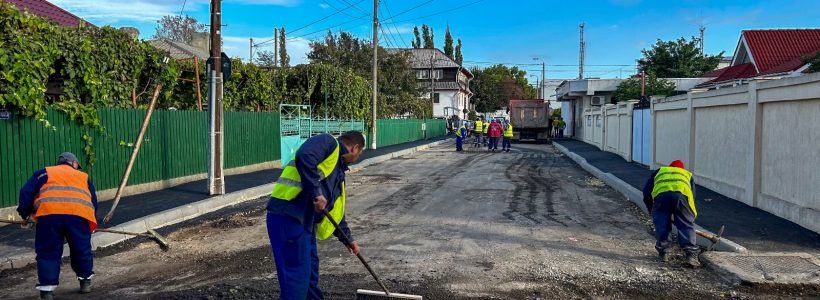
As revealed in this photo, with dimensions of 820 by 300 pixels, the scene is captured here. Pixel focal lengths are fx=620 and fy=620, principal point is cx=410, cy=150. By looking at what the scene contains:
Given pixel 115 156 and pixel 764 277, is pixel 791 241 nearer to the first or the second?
pixel 764 277

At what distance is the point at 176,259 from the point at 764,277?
6.25m

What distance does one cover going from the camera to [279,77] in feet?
71.9

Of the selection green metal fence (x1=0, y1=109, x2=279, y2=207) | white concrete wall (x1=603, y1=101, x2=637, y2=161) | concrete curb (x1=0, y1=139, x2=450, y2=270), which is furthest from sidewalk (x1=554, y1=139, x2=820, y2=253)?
green metal fence (x1=0, y1=109, x2=279, y2=207)

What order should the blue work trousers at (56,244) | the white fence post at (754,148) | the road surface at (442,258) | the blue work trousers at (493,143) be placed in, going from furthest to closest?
1. the blue work trousers at (493,143)
2. the white fence post at (754,148)
3. the road surface at (442,258)
4. the blue work trousers at (56,244)

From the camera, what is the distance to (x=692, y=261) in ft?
21.9

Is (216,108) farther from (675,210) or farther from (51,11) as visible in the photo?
(51,11)

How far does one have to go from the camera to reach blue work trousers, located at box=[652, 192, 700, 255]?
22.2ft

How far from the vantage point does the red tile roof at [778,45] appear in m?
28.7

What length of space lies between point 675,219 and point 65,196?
20.6 feet

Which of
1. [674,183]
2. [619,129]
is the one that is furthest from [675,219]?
[619,129]

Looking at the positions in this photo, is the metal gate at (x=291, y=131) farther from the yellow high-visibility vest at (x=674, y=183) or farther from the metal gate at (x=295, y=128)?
the yellow high-visibility vest at (x=674, y=183)

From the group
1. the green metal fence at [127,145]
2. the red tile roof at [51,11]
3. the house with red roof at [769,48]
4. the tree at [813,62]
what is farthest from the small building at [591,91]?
the red tile roof at [51,11]

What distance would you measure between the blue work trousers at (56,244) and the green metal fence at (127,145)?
443 cm

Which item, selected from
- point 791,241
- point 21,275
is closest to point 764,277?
point 791,241
